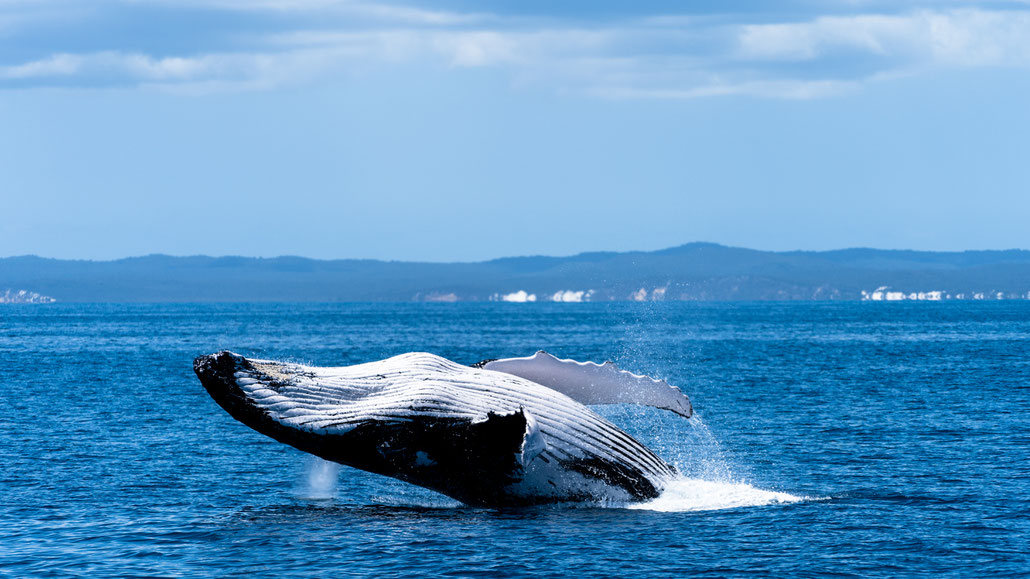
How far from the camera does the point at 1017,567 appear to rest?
14.3 metres

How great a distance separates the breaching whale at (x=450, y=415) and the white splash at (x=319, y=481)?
4774 millimetres

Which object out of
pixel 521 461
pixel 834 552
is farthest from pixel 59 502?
pixel 834 552

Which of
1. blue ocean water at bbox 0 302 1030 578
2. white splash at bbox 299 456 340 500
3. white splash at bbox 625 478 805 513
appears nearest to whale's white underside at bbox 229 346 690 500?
blue ocean water at bbox 0 302 1030 578

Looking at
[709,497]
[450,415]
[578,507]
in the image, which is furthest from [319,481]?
[450,415]

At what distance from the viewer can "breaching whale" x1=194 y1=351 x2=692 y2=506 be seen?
44.5 feet

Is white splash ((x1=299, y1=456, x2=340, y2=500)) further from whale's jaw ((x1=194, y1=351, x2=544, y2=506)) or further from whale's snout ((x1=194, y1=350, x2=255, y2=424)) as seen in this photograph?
whale's snout ((x1=194, y1=350, x2=255, y2=424))

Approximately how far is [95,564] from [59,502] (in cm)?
482

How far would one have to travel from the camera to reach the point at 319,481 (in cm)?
2072

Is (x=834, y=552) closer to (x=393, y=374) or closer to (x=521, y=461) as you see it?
(x=521, y=461)

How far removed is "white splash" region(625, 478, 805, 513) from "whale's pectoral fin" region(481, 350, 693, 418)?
182 centimetres

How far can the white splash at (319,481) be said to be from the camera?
1914 centimetres

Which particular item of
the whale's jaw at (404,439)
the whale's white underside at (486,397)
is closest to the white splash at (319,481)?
the whale's jaw at (404,439)

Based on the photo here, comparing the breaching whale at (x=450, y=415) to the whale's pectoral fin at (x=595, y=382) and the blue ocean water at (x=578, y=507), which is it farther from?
the blue ocean water at (x=578, y=507)

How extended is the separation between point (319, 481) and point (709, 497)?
6.94 metres
